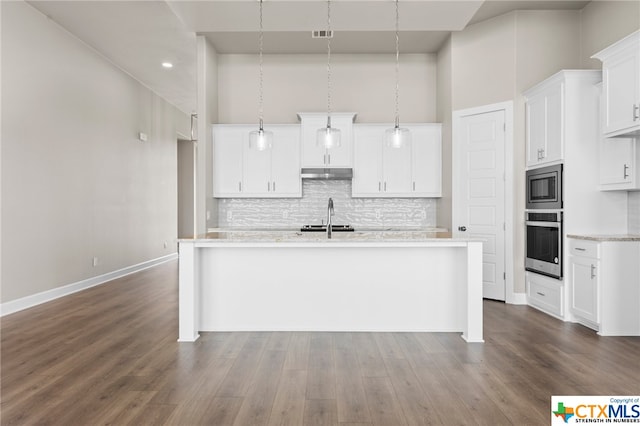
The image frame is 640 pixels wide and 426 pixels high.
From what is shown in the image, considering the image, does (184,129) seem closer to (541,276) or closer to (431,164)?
(431,164)

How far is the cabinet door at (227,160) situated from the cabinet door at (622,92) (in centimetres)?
423

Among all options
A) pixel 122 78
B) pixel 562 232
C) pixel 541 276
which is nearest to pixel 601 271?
pixel 562 232

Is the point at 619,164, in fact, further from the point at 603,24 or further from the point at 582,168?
the point at 603,24

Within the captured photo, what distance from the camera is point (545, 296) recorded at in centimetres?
463

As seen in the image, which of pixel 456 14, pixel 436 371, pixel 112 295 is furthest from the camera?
pixel 112 295

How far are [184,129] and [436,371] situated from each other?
877 cm

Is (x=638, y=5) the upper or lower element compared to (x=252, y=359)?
upper

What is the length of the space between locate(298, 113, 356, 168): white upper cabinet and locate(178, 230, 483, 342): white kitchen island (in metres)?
2.18

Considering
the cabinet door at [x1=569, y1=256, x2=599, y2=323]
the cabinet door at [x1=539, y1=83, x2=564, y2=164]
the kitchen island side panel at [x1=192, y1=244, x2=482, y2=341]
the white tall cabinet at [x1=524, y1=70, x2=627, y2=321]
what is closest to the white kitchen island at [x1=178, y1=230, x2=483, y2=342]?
the kitchen island side panel at [x1=192, y1=244, x2=482, y2=341]

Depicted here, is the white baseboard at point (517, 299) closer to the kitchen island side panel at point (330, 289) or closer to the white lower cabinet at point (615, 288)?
the white lower cabinet at point (615, 288)

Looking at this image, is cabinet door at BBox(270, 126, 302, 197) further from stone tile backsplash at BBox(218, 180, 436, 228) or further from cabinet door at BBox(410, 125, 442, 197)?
cabinet door at BBox(410, 125, 442, 197)

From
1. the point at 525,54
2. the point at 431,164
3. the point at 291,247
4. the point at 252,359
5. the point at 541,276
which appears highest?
the point at 525,54

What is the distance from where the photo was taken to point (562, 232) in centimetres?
436

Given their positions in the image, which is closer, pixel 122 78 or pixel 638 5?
pixel 638 5
